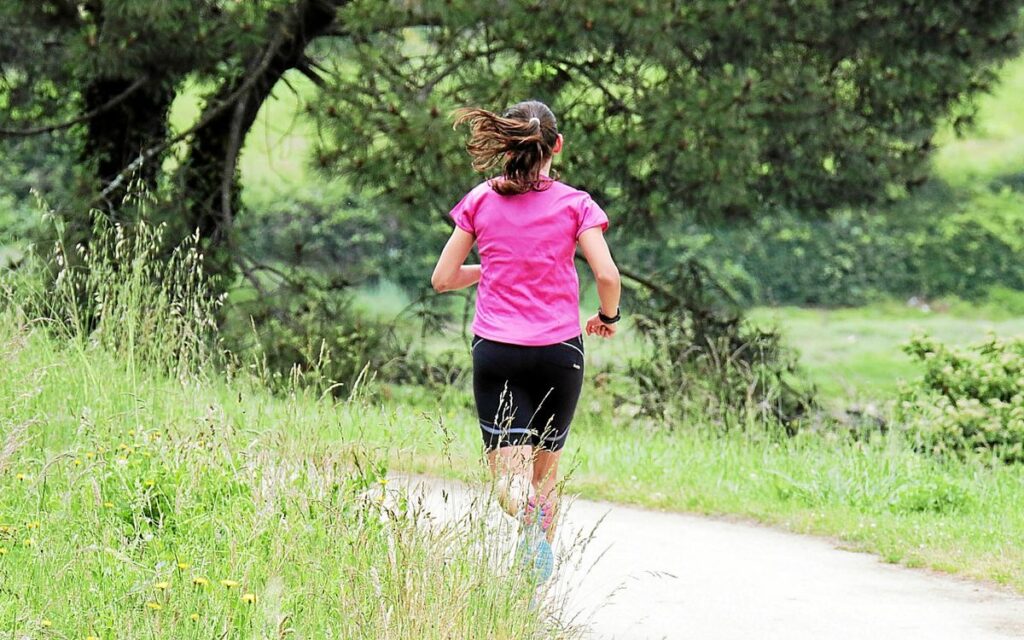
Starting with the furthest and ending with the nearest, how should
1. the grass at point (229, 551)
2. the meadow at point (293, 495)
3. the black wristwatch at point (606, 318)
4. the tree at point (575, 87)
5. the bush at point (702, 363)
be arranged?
1. the bush at point (702, 363)
2. the tree at point (575, 87)
3. the black wristwatch at point (606, 318)
4. the meadow at point (293, 495)
5. the grass at point (229, 551)

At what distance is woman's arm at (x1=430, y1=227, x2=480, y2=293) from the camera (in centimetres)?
458

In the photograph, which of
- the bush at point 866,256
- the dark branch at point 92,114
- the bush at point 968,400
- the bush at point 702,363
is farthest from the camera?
the bush at point 866,256

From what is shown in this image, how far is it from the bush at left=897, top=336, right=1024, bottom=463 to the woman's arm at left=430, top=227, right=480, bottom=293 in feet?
14.2

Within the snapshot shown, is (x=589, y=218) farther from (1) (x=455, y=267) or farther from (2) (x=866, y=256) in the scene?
(2) (x=866, y=256)

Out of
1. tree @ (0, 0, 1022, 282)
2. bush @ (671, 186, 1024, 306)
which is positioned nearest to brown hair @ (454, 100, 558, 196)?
tree @ (0, 0, 1022, 282)

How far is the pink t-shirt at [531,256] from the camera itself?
445 cm

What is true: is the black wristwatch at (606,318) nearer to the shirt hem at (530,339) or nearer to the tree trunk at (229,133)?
the shirt hem at (530,339)

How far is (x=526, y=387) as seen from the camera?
4559 millimetres

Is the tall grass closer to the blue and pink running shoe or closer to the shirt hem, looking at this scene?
the blue and pink running shoe

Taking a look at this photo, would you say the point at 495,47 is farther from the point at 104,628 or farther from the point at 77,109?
the point at 104,628

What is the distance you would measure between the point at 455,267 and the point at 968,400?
208 inches

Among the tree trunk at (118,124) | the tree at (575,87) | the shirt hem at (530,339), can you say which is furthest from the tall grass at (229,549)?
the tree trunk at (118,124)

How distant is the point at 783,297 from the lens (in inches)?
968

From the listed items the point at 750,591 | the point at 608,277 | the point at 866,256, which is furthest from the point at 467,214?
the point at 866,256
